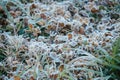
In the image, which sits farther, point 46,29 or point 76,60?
point 46,29

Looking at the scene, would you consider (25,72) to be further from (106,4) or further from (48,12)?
(106,4)

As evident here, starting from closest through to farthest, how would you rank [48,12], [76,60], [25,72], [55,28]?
→ [25,72], [76,60], [55,28], [48,12]

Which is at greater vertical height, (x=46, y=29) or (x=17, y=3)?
(x=17, y=3)

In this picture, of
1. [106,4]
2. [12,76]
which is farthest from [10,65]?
[106,4]

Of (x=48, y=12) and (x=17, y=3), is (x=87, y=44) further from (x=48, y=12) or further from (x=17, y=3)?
(x=17, y=3)

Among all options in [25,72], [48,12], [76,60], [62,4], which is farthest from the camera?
[62,4]

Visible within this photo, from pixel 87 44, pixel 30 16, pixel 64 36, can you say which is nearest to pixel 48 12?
pixel 30 16
